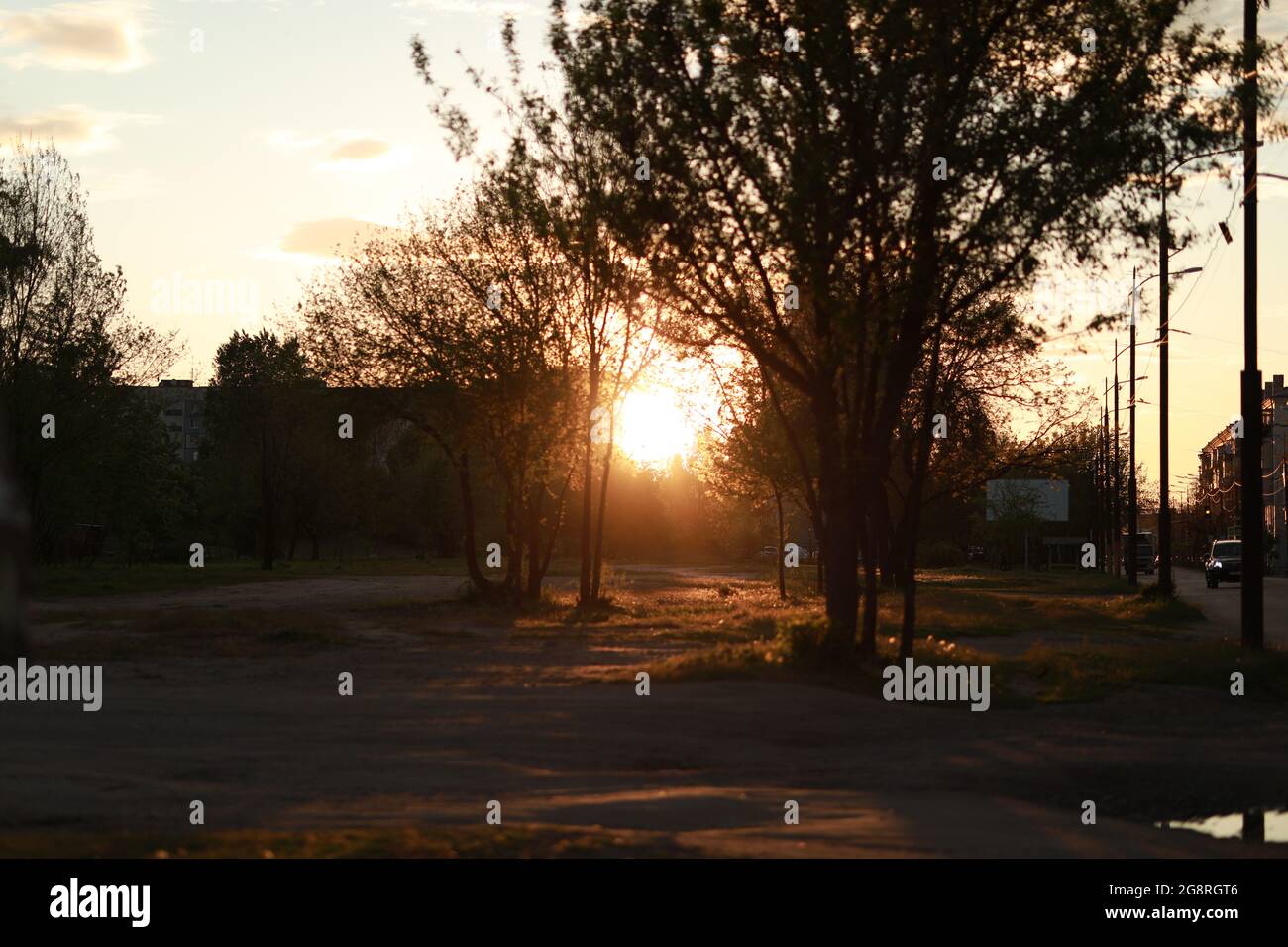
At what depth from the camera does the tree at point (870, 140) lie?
66.1 ft

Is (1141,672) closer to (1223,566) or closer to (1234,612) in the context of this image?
(1234,612)

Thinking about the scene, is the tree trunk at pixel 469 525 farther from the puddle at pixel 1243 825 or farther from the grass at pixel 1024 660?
the puddle at pixel 1243 825

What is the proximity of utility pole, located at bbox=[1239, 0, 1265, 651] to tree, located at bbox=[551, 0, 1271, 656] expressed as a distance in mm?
4335

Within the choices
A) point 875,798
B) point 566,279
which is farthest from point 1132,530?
point 875,798

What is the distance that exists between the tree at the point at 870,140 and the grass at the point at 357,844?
1193 centimetres

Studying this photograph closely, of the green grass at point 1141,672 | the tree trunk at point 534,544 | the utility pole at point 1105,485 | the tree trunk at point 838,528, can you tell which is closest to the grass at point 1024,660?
the green grass at point 1141,672

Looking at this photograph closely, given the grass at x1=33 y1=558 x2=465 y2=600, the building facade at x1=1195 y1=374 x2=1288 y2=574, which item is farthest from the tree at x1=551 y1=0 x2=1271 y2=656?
the building facade at x1=1195 y1=374 x2=1288 y2=574

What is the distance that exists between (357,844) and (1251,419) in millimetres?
21270

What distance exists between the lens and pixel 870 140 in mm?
20219

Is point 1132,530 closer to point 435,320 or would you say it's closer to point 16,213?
point 435,320

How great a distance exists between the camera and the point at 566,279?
39.0 metres

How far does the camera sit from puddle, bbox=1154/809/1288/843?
11.2 metres

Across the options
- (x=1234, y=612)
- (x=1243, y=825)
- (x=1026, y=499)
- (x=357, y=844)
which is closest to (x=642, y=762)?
(x=1243, y=825)

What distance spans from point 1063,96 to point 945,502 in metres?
90.3
